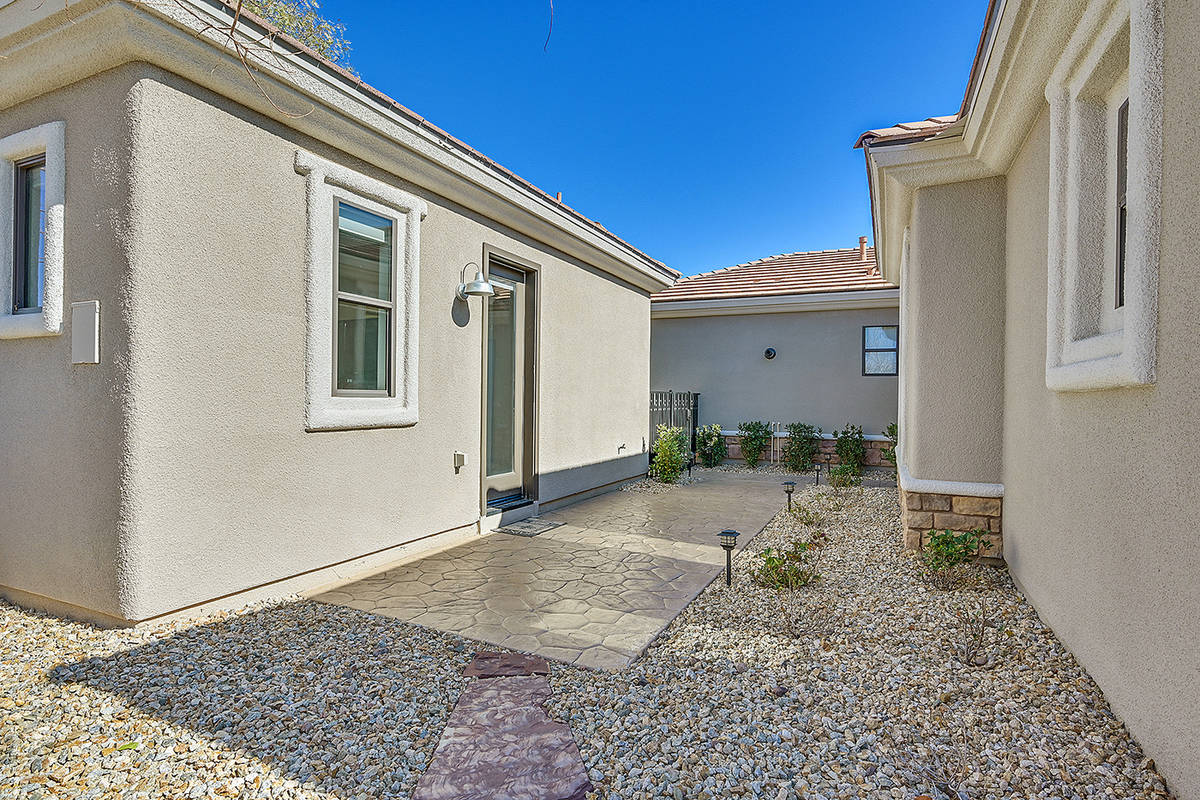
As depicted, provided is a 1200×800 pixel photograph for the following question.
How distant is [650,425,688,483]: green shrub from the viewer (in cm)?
995

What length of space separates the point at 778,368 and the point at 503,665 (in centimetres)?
1022

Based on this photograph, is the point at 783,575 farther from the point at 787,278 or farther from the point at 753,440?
the point at 787,278

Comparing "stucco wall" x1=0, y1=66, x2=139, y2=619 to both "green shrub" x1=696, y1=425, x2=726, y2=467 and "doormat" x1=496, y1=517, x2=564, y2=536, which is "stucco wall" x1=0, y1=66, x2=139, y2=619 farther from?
"green shrub" x1=696, y1=425, x2=726, y2=467

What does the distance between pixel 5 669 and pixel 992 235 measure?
724 centimetres

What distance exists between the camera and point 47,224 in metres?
3.66

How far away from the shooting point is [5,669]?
3.09 meters

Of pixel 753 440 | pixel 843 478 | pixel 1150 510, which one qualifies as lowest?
pixel 843 478

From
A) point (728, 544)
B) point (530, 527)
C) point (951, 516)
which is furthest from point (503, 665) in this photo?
point (951, 516)

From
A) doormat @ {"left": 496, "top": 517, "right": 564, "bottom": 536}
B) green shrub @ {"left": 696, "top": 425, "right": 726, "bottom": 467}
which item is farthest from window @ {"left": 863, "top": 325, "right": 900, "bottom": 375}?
doormat @ {"left": 496, "top": 517, "right": 564, "bottom": 536}

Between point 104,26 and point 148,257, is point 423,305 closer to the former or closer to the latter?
point 148,257

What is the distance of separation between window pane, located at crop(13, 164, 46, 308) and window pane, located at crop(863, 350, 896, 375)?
39.2 feet

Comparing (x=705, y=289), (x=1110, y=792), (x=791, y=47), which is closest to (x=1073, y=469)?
(x=1110, y=792)

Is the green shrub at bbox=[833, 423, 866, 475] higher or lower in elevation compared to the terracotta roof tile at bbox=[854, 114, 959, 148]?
lower

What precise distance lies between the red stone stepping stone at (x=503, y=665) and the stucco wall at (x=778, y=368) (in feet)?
32.4
